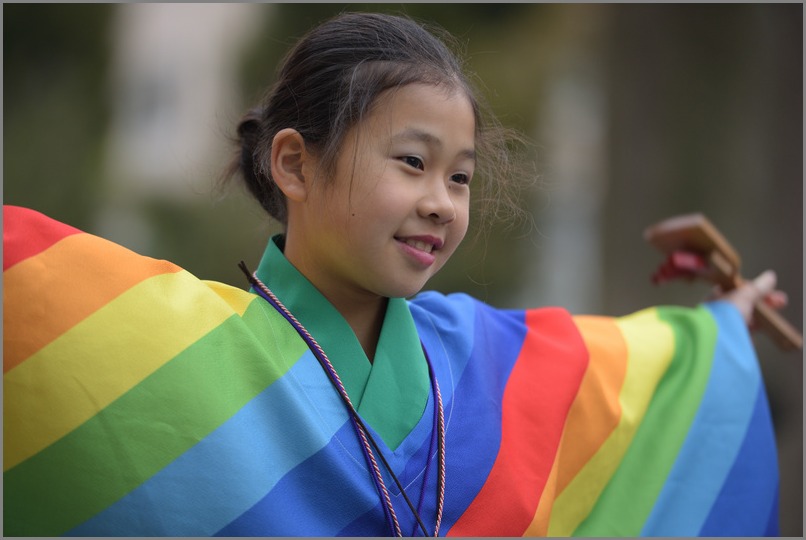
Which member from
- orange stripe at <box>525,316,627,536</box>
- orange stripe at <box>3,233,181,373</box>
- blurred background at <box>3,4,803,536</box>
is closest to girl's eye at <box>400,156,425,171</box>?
orange stripe at <box>3,233,181,373</box>

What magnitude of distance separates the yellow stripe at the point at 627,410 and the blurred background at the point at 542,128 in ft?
6.51

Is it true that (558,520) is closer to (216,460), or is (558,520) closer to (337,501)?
(337,501)

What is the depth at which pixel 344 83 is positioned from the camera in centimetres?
132

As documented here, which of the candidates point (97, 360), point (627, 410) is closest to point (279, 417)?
point (97, 360)

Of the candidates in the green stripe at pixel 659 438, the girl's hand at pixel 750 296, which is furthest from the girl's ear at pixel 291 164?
the girl's hand at pixel 750 296

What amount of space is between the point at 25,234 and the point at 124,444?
0.31m

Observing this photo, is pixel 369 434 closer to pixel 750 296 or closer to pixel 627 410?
pixel 627 410

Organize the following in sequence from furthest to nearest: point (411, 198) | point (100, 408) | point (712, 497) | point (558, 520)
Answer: point (712, 497) < point (558, 520) < point (411, 198) < point (100, 408)

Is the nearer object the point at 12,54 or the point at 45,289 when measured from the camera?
the point at 45,289

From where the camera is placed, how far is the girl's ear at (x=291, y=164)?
1.34m

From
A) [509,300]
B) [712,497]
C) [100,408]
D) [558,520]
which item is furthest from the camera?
[509,300]

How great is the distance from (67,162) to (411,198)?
4662 millimetres

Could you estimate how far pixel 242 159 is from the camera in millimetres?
1537

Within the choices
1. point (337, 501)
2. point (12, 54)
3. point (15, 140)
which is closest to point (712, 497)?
point (337, 501)
